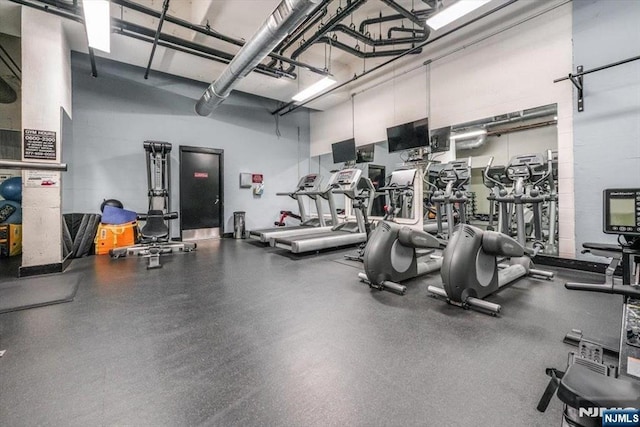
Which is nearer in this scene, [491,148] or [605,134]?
[605,134]

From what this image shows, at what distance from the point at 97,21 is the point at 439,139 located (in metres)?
5.68

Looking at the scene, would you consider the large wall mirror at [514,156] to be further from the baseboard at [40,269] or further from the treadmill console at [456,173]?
the baseboard at [40,269]

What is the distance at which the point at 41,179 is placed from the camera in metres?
3.77

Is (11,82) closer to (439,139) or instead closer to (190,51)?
(190,51)

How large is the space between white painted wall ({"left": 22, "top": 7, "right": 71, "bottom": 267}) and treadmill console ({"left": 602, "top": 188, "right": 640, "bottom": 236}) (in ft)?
19.0

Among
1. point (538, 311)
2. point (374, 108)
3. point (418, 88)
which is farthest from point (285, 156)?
point (538, 311)

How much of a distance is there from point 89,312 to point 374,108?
21.8 ft

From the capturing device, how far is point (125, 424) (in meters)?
1.22

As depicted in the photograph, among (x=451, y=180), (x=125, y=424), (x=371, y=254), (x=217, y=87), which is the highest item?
(x=217, y=87)

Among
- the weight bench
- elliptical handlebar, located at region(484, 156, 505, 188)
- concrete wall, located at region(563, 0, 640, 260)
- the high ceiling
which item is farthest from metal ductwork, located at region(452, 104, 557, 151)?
the weight bench

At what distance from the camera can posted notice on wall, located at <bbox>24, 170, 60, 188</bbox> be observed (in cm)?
369

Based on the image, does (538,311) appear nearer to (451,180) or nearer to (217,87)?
(451,180)

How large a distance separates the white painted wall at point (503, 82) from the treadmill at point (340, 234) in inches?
79.3

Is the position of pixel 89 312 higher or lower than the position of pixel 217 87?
lower
